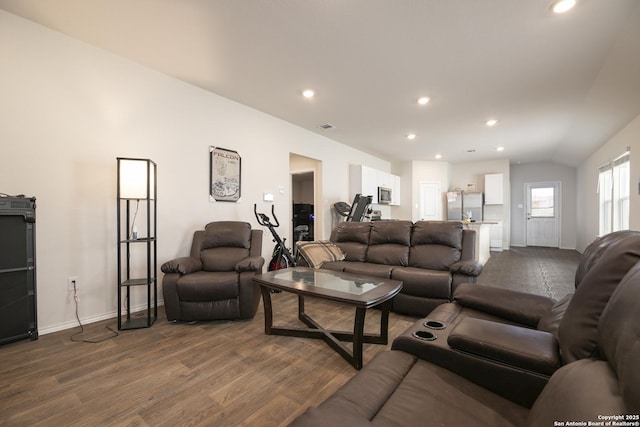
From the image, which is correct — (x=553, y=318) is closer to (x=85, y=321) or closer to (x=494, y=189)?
(x=85, y=321)

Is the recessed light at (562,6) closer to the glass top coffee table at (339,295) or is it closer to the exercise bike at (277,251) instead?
the glass top coffee table at (339,295)

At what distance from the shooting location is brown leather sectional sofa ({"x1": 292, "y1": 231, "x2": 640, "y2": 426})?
61cm

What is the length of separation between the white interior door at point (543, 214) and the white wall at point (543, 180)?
11cm

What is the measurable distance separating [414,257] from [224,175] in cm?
272

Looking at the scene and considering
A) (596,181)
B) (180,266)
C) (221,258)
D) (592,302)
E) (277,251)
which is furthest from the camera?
(596,181)

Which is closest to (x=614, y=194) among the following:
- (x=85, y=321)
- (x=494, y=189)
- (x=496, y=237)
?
(x=494, y=189)

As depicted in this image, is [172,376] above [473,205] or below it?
below

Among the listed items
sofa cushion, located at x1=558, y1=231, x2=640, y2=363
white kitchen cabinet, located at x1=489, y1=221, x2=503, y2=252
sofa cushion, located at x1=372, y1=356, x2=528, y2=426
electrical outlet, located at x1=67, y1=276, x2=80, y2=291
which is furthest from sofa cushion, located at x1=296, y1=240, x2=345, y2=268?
white kitchen cabinet, located at x1=489, y1=221, x2=503, y2=252

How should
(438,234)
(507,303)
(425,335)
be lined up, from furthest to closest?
(438,234), (507,303), (425,335)

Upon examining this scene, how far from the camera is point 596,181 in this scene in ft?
19.6

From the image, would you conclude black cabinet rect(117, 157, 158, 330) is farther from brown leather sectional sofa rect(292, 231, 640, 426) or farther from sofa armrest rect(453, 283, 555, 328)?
sofa armrest rect(453, 283, 555, 328)

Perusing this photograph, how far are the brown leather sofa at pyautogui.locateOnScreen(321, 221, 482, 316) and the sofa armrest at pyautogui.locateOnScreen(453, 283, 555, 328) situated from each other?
3.03 feet

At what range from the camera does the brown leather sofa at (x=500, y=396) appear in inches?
22.3

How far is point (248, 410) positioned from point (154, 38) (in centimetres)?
314
